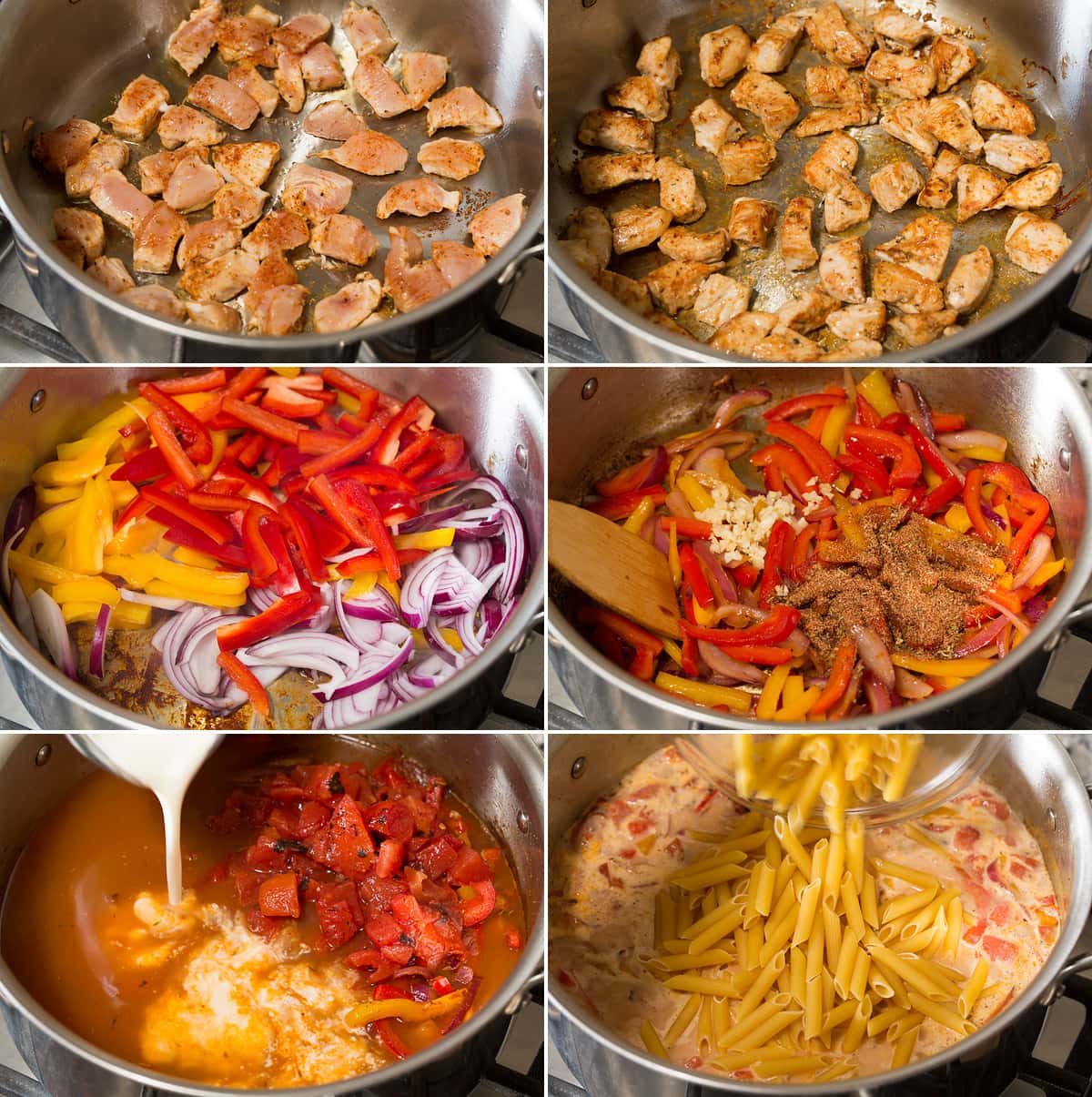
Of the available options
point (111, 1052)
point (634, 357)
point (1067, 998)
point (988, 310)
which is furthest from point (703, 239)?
point (111, 1052)

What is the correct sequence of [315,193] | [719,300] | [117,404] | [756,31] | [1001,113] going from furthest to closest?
[756,31], [1001,113], [315,193], [719,300], [117,404]

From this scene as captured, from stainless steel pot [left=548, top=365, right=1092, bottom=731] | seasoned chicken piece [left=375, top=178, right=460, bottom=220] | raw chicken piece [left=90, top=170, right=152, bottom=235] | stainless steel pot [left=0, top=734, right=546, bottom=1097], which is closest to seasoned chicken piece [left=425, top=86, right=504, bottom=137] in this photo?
seasoned chicken piece [left=375, top=178, right=460, bottom=220]

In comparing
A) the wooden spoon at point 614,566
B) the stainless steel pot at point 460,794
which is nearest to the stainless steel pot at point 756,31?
the wooden spoon at point 614,566

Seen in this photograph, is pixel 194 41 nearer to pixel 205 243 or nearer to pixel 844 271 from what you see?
pixel 205 243

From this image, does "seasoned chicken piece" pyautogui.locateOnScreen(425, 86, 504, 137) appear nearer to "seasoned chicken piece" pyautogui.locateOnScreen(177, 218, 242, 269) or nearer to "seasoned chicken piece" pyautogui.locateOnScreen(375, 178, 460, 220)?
"seasoned chicken piece" pyautogui.locateOnScreen(375, 178, 460, 220)

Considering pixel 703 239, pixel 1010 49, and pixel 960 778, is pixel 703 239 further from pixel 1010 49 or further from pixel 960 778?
pixel 960 778

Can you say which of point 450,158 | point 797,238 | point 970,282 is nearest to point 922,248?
point 970,282

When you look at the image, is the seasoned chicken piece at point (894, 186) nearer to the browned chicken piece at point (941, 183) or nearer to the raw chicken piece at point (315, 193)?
the browned chicken piece at point (941, 183)
